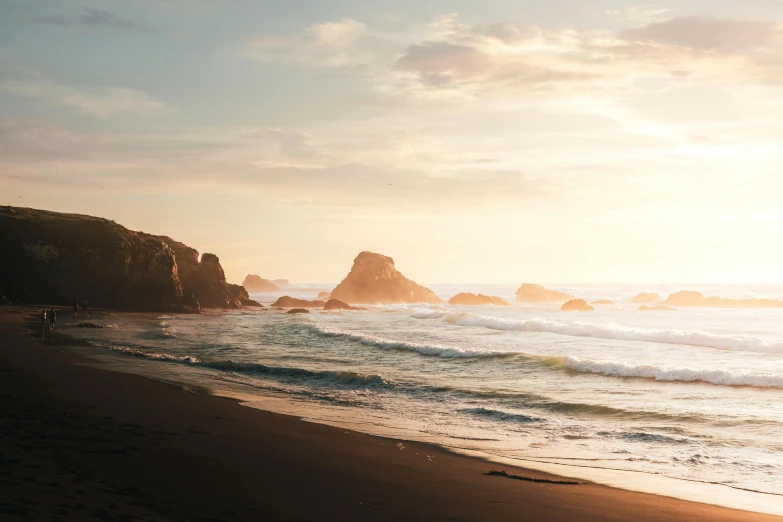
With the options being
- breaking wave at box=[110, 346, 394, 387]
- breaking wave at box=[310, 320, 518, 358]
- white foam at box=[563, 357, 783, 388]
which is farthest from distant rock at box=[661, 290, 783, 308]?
breaking wave at box=[110, 346, 394, 387]

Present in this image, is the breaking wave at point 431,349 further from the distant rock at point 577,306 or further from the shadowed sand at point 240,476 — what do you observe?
the distant rock at point 577,306

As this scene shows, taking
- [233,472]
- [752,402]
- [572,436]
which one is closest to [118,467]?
[233,472]

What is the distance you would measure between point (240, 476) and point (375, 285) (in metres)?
133

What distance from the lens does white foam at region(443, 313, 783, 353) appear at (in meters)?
34.2

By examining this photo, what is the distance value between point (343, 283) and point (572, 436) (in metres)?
130

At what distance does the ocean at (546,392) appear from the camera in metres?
13.4

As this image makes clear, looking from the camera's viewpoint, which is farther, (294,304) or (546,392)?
(294,304)

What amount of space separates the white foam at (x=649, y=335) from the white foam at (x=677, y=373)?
10.4 meters

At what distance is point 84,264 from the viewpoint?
73.4 meters

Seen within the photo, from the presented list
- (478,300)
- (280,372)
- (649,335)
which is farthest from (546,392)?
(478,300)

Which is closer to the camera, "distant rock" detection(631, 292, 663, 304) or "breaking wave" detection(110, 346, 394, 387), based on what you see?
"breaking wave" detection(110, 346, 394, 387)

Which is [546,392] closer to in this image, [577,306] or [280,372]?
[280,372]

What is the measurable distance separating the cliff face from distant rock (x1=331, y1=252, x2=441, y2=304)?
6195cm

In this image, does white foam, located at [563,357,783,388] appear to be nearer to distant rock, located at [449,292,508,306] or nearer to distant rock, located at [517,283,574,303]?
distant rock, located at [449,292,508,306]
